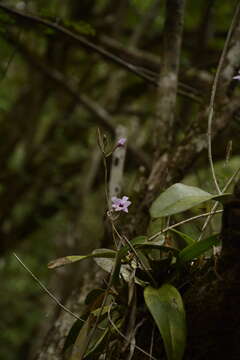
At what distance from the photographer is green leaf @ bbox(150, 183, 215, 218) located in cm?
81

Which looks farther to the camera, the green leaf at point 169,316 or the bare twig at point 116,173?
the bare twig at point 116,173

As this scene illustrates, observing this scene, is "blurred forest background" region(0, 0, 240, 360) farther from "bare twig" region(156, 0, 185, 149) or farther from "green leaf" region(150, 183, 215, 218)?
"green leaf" region(150, 183, 215, 218)

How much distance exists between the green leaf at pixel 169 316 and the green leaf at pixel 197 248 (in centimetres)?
6

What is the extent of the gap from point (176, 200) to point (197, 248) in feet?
0.39

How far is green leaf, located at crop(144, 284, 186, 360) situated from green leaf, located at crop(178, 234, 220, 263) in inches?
2.5

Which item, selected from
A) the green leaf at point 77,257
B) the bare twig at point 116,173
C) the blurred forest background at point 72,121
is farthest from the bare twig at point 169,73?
the blurred forest background at point 72,121

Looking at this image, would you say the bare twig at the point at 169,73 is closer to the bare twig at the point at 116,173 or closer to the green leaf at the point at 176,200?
the bare twig at the point at 116,173

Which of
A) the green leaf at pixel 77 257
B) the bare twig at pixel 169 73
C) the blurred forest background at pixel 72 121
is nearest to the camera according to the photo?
the green leaf at pixel 77 257

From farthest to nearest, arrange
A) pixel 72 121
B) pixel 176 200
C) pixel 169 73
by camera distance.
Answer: pixel 72 121 → pixel 169 73 → pixel 176 200

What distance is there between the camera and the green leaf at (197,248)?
875mm

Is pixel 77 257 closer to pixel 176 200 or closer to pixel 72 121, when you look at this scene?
pixel 176 200

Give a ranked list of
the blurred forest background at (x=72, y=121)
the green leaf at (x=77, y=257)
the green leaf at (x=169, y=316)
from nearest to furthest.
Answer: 1. the green leaf at (x=169, y=316)
2. the green leaf at (x=77, y=257)
3. the blurred forest background at (x=72, y=121)

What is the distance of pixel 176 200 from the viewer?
0.83 metres

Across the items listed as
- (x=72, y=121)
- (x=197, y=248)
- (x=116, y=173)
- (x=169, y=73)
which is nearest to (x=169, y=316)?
(x=197, y=248)
